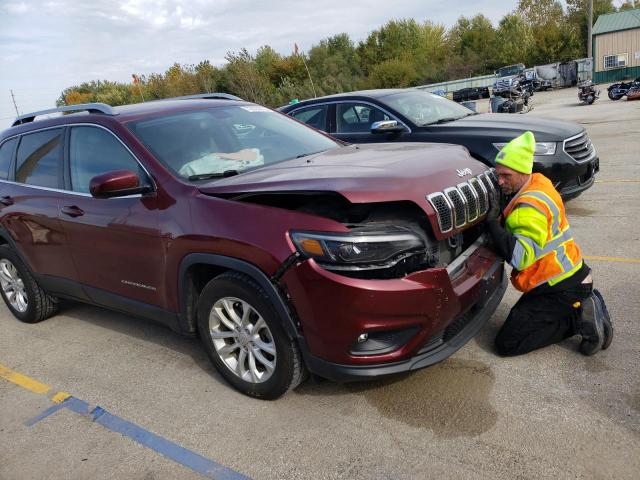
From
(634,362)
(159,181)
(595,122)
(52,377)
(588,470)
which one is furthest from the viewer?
(595,122)

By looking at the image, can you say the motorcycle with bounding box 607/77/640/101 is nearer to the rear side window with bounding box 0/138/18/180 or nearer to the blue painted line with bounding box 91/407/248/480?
the rear side window with bounding box 0/138/18/180

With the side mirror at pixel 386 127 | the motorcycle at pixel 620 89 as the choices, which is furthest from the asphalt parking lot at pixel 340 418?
the motorcycle at pixel 620 89

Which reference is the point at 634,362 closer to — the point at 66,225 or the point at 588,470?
the point at 588,470

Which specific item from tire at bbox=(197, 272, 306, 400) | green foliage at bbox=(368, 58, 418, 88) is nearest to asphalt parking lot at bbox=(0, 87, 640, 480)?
tire at bbox=(197, 272, 306, 400)

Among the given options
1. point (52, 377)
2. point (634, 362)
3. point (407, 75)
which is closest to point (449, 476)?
point (634, 362)

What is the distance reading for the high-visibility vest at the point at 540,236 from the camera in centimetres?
326

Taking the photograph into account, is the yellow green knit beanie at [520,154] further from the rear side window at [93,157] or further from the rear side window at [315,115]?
the rear side window at [315,115]

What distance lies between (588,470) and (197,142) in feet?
9.94

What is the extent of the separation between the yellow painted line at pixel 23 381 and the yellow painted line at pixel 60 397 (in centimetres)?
15

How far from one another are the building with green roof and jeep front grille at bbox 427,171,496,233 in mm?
48494

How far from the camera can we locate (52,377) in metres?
4.07

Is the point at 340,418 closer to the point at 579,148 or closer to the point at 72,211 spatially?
the point at 72,211

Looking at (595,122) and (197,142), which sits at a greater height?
(197,142)

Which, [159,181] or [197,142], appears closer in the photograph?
[159,181]
